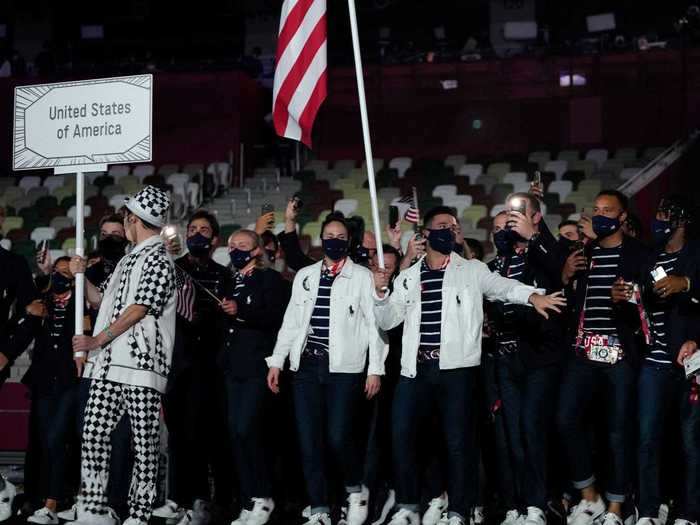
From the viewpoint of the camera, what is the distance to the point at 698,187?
12.3m

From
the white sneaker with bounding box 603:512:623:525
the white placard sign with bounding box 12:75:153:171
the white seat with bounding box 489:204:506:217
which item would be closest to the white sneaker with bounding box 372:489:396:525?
the white sneaker with bounding box 603:512:623:525

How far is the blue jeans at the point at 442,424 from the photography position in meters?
5.71

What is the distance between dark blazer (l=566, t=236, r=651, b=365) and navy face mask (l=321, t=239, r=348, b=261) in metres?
1.36

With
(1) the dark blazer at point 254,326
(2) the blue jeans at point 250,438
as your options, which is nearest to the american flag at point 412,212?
(1) the dark blazer at point 254,326

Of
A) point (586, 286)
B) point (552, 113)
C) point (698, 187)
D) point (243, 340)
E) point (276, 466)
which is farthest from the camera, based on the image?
point (552, 113)

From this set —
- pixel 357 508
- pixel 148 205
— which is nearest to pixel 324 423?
pixel 357 508

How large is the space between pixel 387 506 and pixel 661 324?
2.00m

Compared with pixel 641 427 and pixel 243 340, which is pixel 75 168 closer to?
pixel 243 340

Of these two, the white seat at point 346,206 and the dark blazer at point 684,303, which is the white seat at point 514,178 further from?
the dark blazer at point 684,303

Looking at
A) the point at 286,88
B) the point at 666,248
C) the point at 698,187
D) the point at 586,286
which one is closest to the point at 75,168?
the point at 286,88

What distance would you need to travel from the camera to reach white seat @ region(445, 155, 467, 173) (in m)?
16.2

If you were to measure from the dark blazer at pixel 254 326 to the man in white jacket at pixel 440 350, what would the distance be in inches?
31.6

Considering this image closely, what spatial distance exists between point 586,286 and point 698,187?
7093 mm

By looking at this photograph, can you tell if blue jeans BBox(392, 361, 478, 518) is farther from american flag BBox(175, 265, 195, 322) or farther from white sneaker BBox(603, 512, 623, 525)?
american flag BBox(175, 265, 195, 322)
